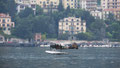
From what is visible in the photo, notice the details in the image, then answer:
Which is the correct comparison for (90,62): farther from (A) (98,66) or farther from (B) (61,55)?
(B) (61,55)

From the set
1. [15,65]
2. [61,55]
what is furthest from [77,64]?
[61,55]

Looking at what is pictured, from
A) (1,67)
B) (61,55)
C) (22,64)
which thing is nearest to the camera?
(1,67)

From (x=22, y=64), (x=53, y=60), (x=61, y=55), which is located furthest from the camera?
(x=61, y=55)

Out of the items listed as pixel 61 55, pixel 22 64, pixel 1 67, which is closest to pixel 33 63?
pixel 22 64

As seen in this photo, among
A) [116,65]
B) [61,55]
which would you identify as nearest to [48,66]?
[116,65]

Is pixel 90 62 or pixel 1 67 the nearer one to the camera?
pixel 1 67

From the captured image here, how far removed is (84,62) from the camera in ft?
387

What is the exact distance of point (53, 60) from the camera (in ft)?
399

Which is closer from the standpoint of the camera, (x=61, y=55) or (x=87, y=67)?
(x=87, y=67)

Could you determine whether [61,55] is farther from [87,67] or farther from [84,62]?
[87,67]

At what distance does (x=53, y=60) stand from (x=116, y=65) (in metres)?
15.5

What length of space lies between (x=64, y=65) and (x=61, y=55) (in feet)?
96.0

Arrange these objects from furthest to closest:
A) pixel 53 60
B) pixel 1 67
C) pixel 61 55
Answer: pixel 61 55 < pixel 53 60 < pixel 1 67

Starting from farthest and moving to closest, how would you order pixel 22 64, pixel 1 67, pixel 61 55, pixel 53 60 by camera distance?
1. pixel 61 55
2. pixel 53 60
3. pixel 22 64
4. pixel 1 67
